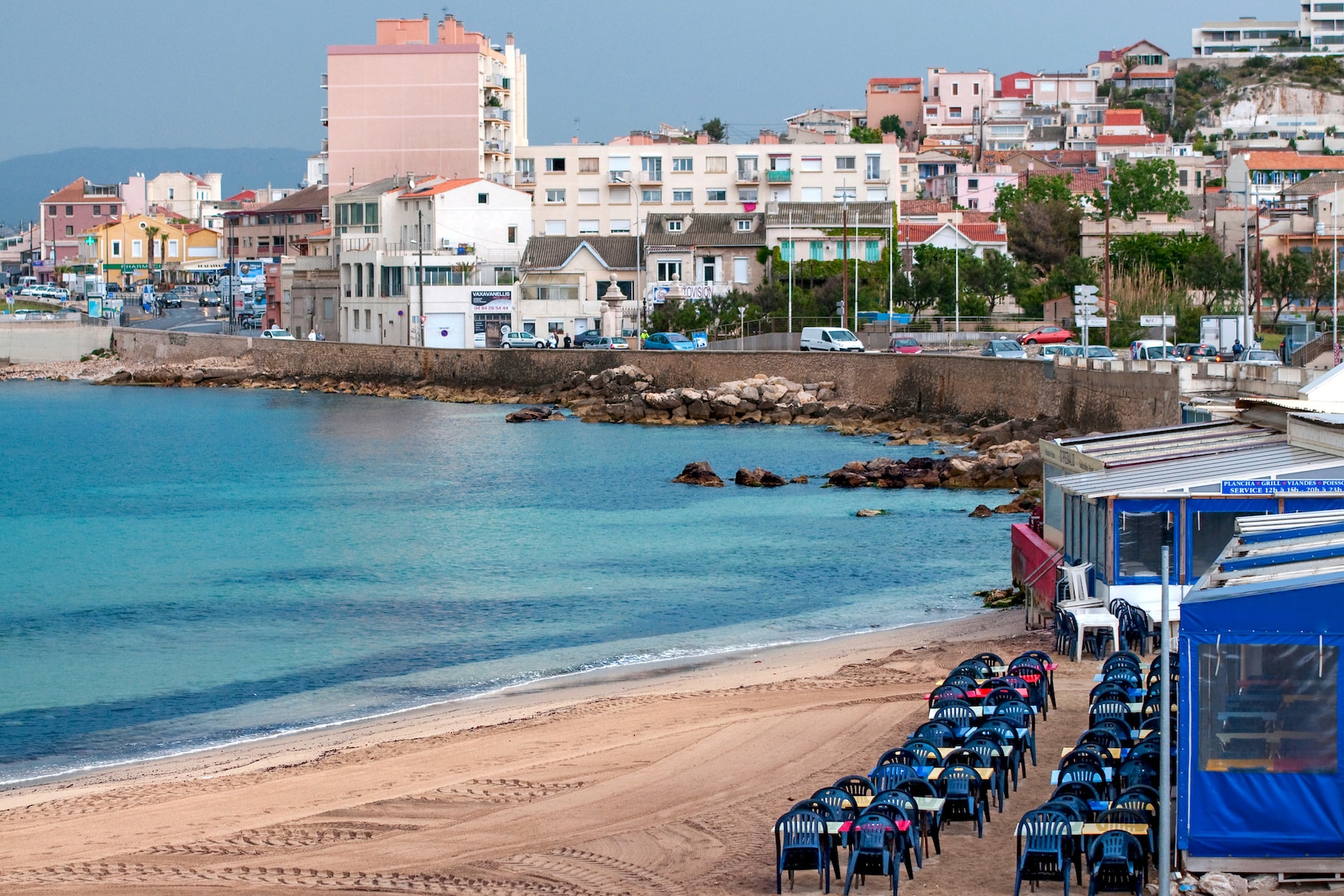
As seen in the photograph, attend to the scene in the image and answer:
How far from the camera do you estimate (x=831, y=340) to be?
210 ft

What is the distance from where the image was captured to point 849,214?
7744 centimetres

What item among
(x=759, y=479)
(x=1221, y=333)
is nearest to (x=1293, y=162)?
(x=1221, y=333)

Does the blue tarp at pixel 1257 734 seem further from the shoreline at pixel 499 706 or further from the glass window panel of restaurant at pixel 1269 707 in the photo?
the shoreline at pixel 499 706

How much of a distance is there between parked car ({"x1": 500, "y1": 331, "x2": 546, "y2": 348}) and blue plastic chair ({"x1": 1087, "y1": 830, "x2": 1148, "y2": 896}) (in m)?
64.2

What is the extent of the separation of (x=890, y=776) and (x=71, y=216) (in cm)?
15555

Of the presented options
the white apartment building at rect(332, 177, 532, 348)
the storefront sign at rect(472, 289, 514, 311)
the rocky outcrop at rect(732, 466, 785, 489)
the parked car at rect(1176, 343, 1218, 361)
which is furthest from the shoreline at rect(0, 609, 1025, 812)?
the storefront sign at rect(472, 289, 514, 311)

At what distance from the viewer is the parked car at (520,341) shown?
7375cm

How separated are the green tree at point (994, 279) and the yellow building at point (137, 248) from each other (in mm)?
87782

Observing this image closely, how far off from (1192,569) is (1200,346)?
34109 mm

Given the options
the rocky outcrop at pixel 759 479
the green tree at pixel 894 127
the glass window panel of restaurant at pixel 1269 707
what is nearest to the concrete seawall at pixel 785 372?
the rocky outcrop at pixel 759 479

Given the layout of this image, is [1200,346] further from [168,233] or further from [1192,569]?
[168,233]

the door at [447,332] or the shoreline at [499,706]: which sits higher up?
the door at [447,332]

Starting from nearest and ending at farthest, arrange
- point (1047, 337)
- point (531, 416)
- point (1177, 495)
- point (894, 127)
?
point (1177, 495)
point (1047, 337)
point (531, 416)
point (894, 127)

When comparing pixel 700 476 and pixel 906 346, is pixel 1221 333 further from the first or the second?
pixel 700 476
